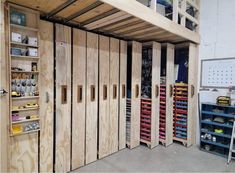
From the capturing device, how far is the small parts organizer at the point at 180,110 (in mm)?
3881

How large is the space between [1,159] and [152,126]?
2.64 m

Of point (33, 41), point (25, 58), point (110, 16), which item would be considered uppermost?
point (110, 16)

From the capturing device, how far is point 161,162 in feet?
10.3

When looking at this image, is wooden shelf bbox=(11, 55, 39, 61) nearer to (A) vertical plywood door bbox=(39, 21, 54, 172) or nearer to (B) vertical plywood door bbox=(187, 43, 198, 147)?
(A) vertical plywood door bbox=(39, 21, 54, 172)

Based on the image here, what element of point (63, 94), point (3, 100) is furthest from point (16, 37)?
point (63, 94)

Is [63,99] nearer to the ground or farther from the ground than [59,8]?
nearer to the ground

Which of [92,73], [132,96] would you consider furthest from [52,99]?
[132,96]

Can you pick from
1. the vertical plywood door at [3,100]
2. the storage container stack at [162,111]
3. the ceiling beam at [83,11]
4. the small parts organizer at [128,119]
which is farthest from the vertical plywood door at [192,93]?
the vertical plywood door at [3,100]

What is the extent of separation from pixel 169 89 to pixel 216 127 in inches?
44.3

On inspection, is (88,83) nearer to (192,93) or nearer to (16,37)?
(16,37)

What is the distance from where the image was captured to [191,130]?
3861mm

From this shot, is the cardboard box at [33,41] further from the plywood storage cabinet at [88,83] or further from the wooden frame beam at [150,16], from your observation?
the wooden frame beam at [150,16]

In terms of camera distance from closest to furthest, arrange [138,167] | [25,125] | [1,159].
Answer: [1,159] → [25,125] → [138,167]

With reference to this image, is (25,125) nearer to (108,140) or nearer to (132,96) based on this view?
(108,140)
